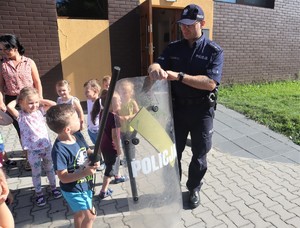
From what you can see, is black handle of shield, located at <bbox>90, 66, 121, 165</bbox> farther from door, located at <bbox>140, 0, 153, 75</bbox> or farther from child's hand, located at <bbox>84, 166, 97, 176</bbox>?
door, located at <bbox>140, 0, 153, 75</bbox>

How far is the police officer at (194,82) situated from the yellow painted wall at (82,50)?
408 centimetres

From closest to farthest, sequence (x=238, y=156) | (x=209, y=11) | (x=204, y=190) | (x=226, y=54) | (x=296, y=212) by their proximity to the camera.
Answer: (x=296, y=212)
(x=204, y=190)
(x=238, y=156)
(x=209, y=11)
(x=226, y=54)

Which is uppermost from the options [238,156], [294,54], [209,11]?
[209,11]

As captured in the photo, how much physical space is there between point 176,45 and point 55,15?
13.8 ft

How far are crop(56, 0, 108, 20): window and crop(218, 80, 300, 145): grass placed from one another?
3.66 m

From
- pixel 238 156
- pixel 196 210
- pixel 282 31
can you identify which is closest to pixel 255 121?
pixel 238 156

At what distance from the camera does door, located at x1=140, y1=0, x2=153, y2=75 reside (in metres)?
6.45

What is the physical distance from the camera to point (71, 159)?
6.54 ft

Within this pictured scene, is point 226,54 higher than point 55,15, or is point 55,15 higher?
point 55,15

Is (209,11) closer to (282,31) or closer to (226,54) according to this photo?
(226,54)

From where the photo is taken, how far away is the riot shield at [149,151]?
1.82 meters

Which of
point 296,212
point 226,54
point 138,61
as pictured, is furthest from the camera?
point 226,54

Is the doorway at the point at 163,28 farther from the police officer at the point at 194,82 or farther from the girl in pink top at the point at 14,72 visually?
the police officer at the point at 194,82

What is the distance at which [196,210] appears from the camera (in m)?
2.90
